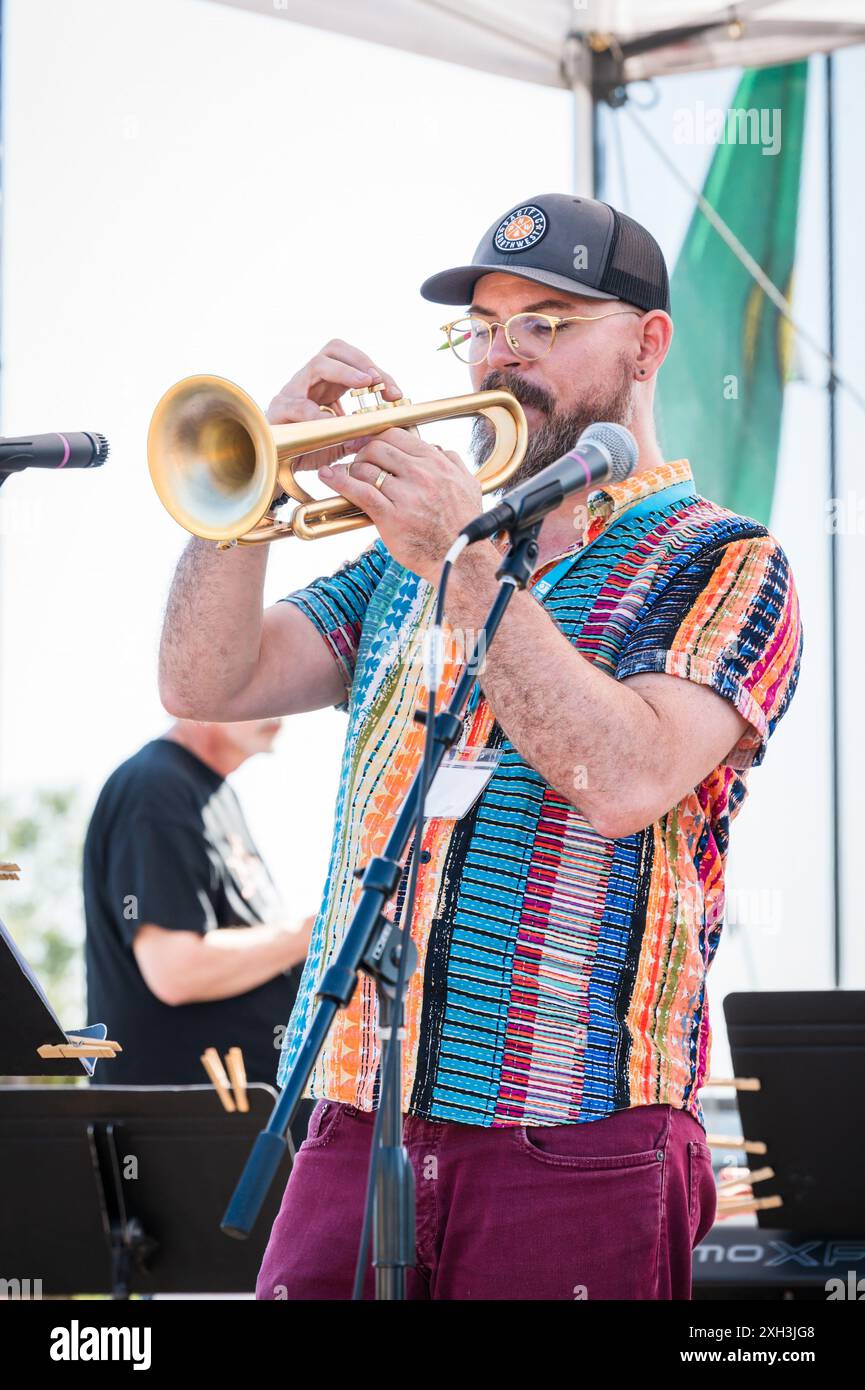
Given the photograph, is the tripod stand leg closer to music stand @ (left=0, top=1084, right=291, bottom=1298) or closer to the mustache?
the mustache

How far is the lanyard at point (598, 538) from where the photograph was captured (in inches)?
94.4

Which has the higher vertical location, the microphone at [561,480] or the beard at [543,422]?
the beard at [543,422]

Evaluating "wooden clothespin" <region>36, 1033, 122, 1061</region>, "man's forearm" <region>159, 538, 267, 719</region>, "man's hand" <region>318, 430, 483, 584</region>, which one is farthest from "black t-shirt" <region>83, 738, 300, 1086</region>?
"man's hand" <region>318, 430, 483, 584</region>

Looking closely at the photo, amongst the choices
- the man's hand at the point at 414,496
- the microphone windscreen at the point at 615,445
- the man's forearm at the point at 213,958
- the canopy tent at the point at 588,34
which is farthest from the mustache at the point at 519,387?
the canopy tent at the point at 588,34

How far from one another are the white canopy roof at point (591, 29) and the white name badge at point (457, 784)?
340cm

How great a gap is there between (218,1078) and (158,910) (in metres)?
0.62

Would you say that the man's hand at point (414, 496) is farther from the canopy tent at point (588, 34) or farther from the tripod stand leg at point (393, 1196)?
the canopy tent at point (588, 34)

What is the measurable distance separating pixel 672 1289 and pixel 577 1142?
250 millimetres

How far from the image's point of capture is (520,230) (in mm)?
2602

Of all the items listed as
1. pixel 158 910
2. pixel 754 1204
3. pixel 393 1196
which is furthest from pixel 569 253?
pixel 158 910

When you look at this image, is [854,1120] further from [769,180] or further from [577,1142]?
[769,180]
